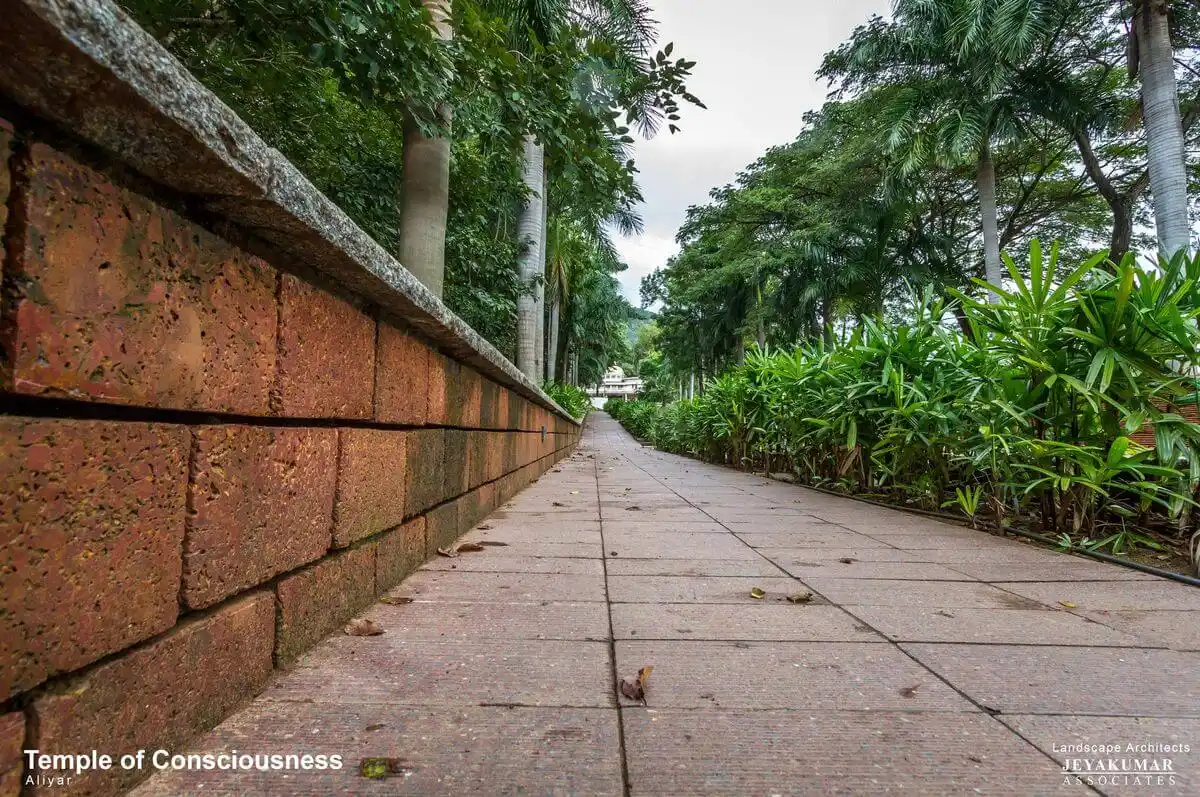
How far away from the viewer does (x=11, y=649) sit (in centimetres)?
73

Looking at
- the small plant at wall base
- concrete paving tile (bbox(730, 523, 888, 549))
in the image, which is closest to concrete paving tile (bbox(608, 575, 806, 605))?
concrete paving tile (bbox(730, 523, 888, 549))

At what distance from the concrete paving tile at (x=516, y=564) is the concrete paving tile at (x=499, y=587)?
65 millimetres

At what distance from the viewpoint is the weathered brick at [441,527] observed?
2453mm

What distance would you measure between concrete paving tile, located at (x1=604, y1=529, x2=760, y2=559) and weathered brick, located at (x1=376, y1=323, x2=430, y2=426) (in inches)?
48.3

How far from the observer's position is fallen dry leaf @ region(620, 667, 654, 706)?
4.25 ft

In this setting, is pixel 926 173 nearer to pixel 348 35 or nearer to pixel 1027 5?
pixel 1027 5

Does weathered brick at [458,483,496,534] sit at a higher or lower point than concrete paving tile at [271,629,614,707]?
higher

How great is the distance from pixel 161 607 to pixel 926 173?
21.7m

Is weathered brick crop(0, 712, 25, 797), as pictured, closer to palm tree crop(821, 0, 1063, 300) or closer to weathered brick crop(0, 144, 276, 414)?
weathered brick crop(0, 144, 276, 414)

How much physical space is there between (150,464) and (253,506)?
0.96 ft

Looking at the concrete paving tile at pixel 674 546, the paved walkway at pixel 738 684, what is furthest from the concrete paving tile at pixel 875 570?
the concrete paving tile at pixel 674 546

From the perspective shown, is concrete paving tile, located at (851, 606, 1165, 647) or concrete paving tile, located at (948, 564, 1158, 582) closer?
concrete paving tile, located at (851, 606, 1165, 647)

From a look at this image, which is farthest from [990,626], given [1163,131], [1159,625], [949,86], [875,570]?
[949,86]

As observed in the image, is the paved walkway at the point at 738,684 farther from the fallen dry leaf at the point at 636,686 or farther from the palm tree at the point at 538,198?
the palm tree at the point at 538,198
